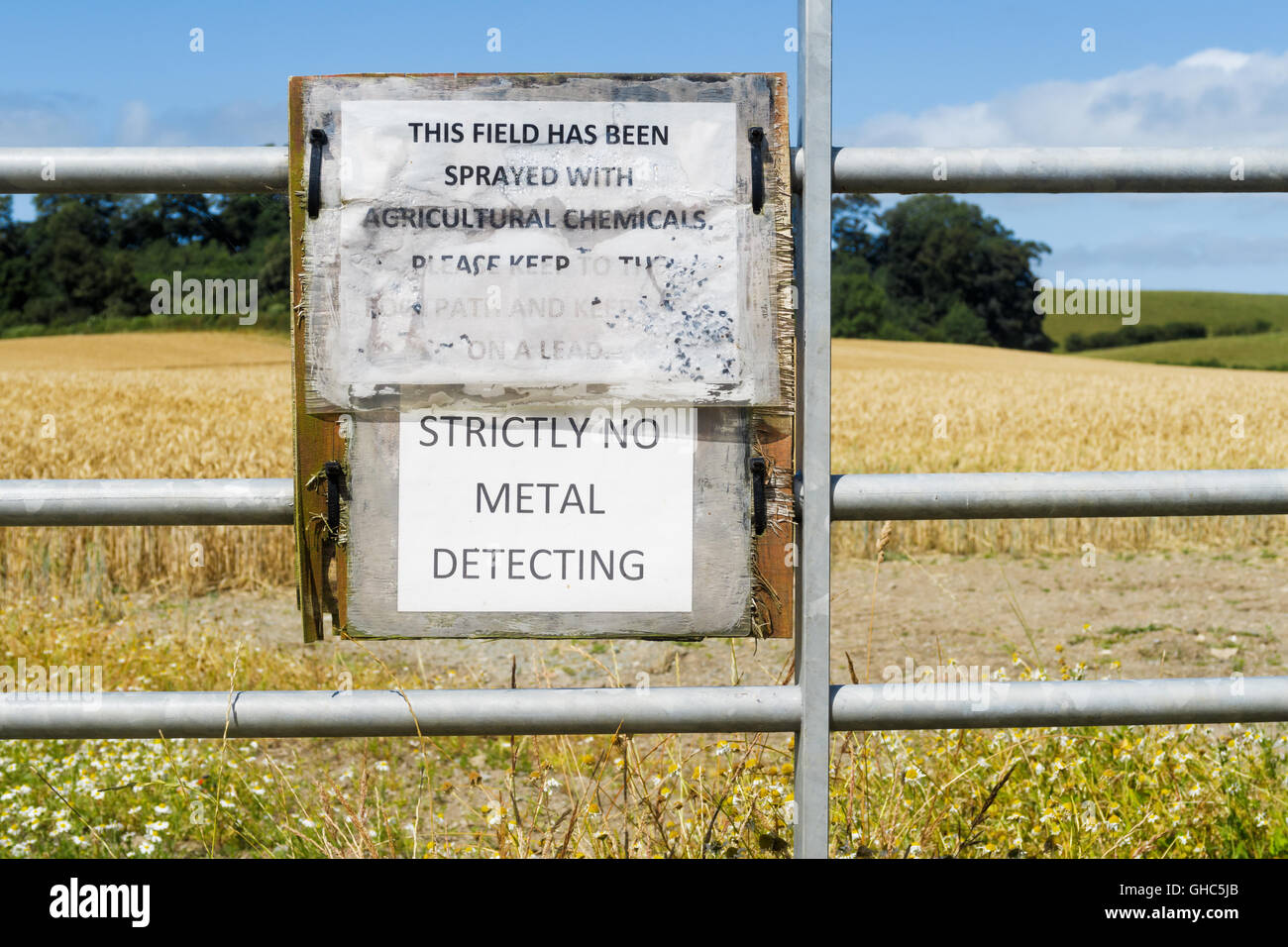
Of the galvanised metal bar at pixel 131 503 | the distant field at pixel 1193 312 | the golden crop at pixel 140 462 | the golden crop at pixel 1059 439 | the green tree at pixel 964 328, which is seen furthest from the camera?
the distant field at pixel 1193 312

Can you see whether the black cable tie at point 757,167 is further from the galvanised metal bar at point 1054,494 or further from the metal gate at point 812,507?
the galvanised metal bar at point 1054,494

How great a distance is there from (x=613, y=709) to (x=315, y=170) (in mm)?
928

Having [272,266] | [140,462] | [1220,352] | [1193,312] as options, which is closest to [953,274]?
[1220,352]

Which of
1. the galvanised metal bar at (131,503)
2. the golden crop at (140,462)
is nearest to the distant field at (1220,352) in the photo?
the golden crop at (140,462)

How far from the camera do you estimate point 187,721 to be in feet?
5.26

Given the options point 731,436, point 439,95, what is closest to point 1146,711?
point 731,436

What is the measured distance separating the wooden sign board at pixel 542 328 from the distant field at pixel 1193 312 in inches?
2561

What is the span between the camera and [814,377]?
1596mm

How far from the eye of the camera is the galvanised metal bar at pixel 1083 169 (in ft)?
5.27

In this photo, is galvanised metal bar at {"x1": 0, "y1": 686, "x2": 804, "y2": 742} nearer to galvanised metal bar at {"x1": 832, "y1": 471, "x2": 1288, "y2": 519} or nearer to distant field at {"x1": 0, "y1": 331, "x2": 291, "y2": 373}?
galvanised metal bar at {"x1": 832, "y1": 471, "x2": 1288, "y2": 519}

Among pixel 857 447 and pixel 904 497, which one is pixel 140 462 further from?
pixel 904 497

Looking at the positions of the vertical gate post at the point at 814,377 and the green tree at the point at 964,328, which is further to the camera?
the green tree at the point at 964,328

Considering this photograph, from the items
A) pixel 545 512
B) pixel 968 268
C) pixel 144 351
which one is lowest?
pixel 545 512

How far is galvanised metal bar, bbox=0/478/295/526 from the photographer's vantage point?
1.58 meters
